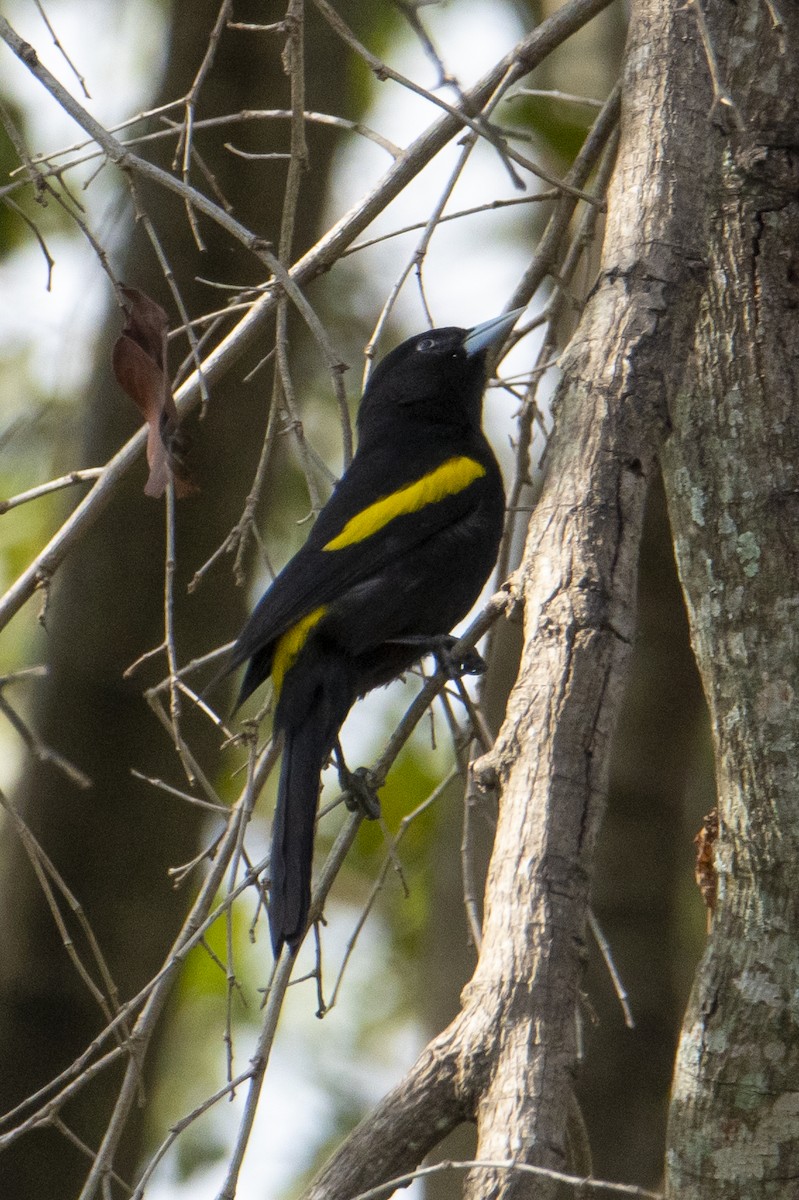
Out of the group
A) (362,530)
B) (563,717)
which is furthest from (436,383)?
(563,717)

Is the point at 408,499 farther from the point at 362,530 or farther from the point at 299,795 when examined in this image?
the point at 299,795

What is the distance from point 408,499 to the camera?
3.59 metres

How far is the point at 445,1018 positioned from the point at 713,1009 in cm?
219

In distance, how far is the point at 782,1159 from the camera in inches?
87.7

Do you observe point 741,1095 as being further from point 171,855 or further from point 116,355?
point 171,855

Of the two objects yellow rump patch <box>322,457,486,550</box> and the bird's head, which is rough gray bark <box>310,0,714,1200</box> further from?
the bird's head

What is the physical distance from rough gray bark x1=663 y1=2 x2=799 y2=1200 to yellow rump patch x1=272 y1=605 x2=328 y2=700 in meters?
1.01

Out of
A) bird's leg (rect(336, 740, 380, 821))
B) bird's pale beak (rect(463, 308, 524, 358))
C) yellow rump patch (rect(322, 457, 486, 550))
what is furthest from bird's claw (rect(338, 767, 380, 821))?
bird's pale beak (rect(463, 308, 524, 358))

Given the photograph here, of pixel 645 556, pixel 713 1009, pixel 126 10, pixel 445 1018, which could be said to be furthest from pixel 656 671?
pixel 126 10

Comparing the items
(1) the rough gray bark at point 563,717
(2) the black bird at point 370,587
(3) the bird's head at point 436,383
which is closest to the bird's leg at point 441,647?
(2) the black bird at point 370,587

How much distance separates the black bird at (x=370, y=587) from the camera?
129 inches

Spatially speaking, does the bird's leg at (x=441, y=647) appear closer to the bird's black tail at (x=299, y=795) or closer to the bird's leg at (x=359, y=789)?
the bird's black tail at (x=299, y=795)

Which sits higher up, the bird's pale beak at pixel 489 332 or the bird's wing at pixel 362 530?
the bird's pale beak at pixel 489 332

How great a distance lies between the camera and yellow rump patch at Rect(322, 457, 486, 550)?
3506 mm
